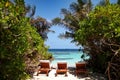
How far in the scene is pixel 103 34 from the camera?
640 inches

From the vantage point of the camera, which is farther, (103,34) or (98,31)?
(98,31)

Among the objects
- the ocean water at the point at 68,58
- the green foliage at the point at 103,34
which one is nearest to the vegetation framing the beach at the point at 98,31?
the green foliage at the point at 103,34

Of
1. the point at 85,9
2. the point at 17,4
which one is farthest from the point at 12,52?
the point at 85,9

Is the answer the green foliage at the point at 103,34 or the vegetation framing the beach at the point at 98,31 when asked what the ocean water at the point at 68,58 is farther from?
the green foliage at the point at 103,34

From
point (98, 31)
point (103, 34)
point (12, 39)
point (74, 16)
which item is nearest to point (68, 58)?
point (74, 16)

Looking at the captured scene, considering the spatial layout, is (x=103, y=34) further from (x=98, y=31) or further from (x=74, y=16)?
(x=74, y=16)

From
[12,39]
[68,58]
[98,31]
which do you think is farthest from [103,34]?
[68,58]

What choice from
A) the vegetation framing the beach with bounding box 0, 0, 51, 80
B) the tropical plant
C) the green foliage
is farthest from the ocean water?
the vegetation framing the beach with bounding box 0, 0, 51, 80

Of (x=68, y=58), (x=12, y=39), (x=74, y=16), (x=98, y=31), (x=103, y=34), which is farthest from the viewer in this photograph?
(x=68, y=58)

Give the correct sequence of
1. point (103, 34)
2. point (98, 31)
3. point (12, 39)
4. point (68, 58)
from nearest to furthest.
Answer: point (12, 39)
point (103, 34)
point (98, 31)
point (68, 58)

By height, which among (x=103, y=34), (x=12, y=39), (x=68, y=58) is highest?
(x=103, y=34)

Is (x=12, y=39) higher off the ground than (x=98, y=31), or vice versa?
(x=98, y=31)

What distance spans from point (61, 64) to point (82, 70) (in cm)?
155

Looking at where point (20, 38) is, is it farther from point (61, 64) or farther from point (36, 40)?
point (61, 64)
